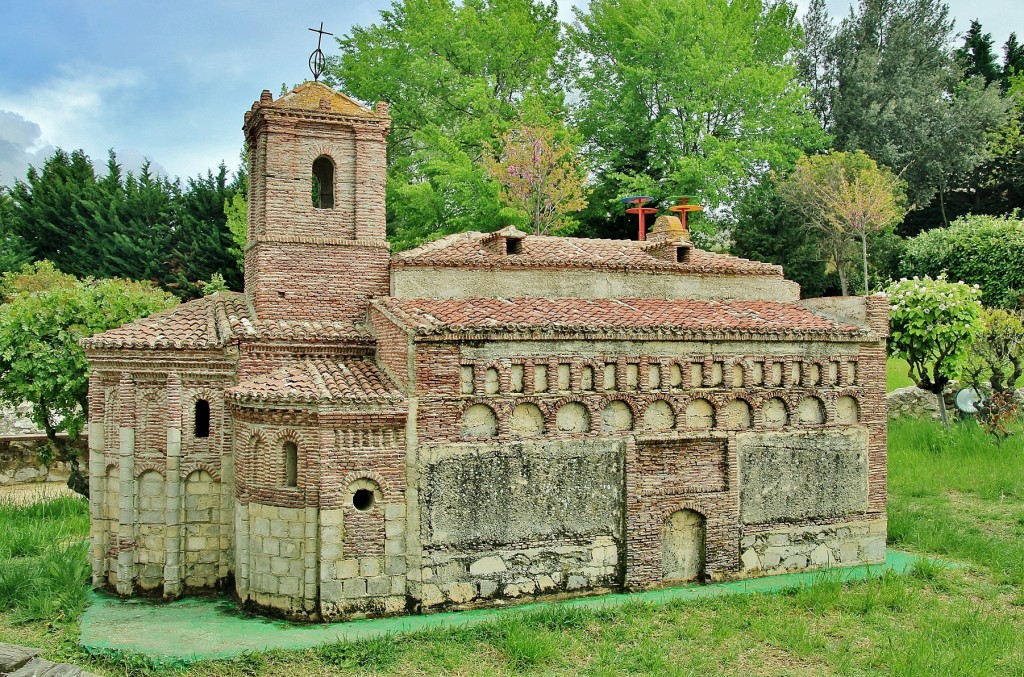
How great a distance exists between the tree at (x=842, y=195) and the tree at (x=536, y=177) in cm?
894

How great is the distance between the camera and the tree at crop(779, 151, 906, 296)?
3078 centimetres

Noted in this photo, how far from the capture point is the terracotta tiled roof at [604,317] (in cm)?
1335

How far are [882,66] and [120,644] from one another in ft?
129

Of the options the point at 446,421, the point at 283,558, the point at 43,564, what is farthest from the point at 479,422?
the point at 43,564

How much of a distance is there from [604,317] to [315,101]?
6.61 meters

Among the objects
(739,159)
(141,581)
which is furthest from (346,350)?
(739,159)

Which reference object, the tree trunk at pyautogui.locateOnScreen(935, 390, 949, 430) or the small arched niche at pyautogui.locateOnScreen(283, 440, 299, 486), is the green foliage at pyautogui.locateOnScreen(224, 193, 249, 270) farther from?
the tree trunk at pyautogui.locateOnScreen(935, 390, 949, 430)

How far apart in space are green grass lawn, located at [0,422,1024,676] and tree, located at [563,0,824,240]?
59.7ft

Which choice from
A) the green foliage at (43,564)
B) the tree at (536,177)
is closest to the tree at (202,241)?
the tree at (536,177)

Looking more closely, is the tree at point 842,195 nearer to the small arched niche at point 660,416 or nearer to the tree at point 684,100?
the tree at point 684,100

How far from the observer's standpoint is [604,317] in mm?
14484

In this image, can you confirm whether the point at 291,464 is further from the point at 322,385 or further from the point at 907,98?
the point at 907,98

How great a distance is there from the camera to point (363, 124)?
615 inches

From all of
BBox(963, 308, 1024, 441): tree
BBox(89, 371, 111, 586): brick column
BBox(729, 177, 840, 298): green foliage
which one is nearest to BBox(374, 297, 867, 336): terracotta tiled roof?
BBox(89, 371, 111, 586): brick column
